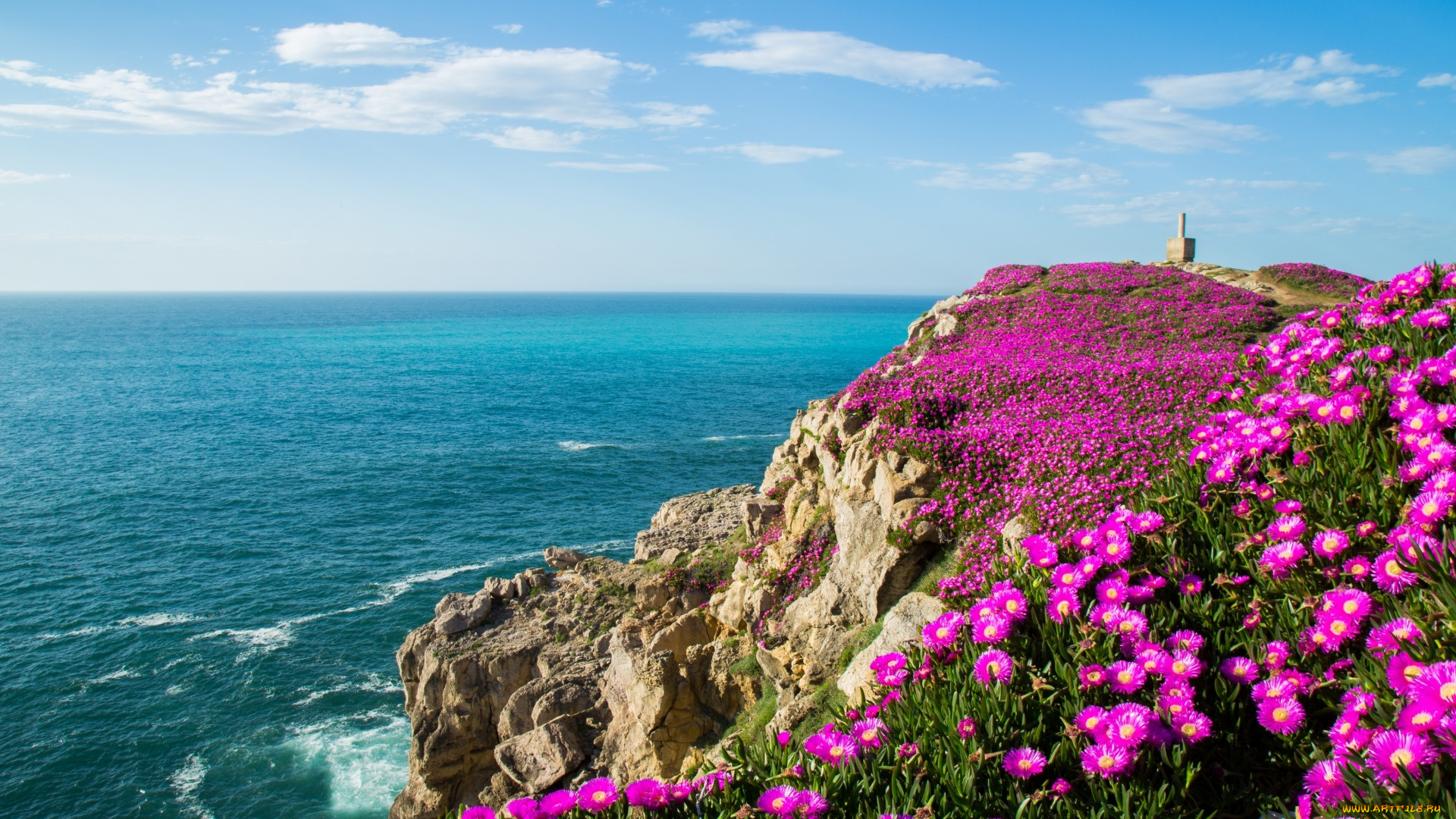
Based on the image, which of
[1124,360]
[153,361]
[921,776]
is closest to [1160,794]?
[921,776]

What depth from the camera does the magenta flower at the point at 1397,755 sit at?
5426 millimetres

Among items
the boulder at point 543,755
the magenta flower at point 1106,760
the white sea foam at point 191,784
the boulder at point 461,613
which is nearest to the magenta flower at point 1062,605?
the magenta flower at point 1106,760

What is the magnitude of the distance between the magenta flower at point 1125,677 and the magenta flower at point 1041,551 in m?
1.88

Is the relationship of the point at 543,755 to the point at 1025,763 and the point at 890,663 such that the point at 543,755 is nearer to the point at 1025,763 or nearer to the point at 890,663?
the point at 890,663

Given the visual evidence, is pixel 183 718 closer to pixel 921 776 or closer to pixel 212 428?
pixel 921 776

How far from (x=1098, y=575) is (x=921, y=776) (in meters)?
3.29

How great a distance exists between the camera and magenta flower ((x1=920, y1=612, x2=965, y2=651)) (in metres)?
8.41

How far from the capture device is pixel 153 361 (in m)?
115

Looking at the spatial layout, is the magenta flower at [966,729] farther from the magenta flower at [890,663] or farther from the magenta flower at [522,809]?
the magenta flower at [522,809]

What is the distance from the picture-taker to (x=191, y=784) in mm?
26609

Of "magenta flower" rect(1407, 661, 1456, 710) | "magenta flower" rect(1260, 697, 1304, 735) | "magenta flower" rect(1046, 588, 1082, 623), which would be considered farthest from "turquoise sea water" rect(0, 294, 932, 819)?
"magenta flower" rect(1407, 661, 1456, 710)

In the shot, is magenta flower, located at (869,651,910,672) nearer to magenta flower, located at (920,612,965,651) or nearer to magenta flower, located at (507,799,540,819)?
magenta flower, located at (920,612,965,651)

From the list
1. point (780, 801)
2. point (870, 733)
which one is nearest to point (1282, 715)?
point (870, 733)

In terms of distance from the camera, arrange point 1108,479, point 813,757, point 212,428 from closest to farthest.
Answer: point 813,757, point 1108,479, point 212,428
